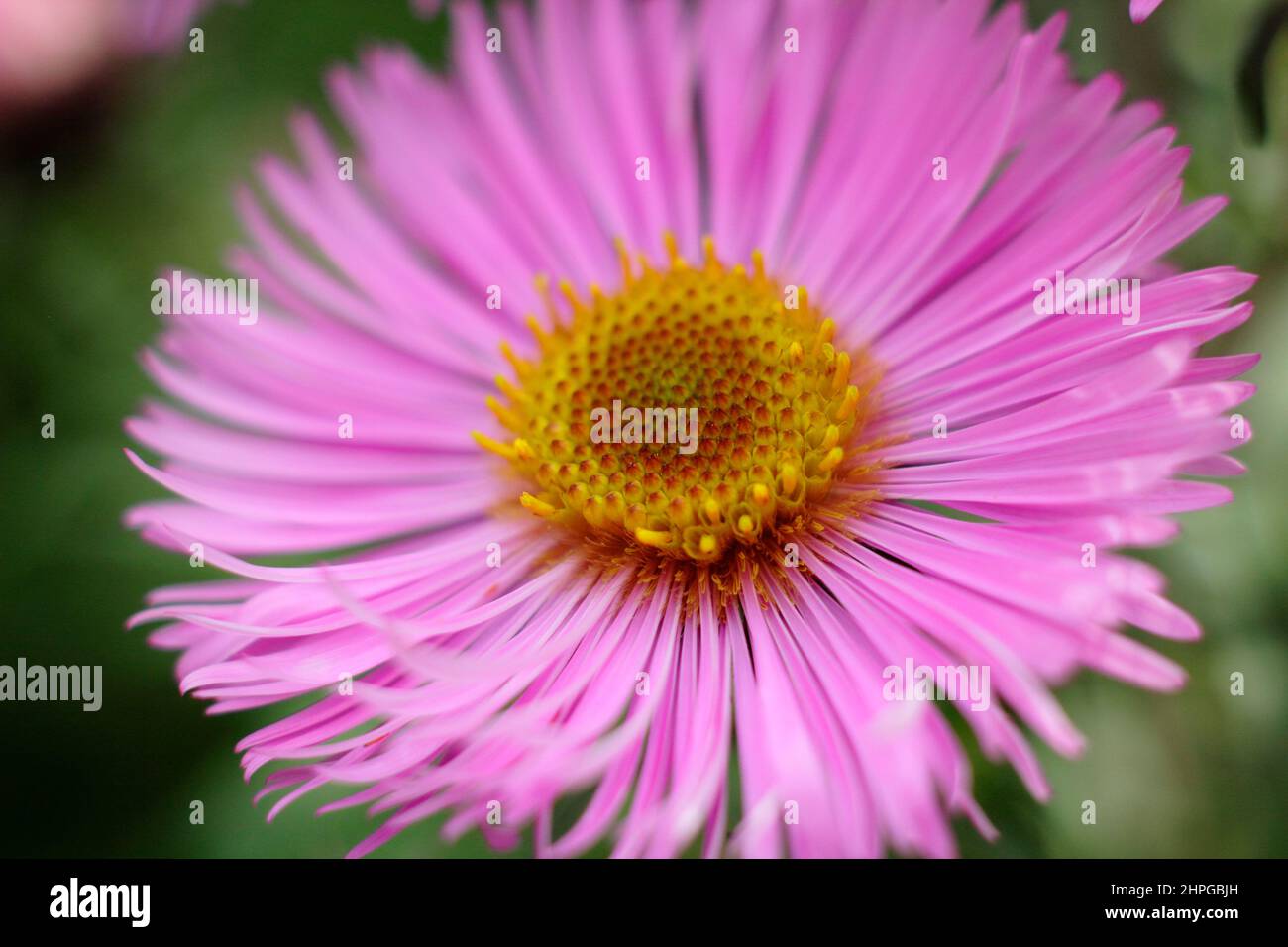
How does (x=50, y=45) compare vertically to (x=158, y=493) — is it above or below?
above

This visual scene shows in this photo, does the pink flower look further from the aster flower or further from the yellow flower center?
the yellow flower center

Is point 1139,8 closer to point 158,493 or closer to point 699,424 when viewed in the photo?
point 699,424

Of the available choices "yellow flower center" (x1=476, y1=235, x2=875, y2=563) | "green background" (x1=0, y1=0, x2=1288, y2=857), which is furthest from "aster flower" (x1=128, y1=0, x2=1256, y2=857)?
"green background" (x1=0, y1=0, x2=1288, y2=857)

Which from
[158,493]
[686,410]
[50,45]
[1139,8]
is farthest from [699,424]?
[50,45]

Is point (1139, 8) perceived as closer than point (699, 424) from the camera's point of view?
Yes

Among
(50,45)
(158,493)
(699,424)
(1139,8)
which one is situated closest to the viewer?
(1139,8)

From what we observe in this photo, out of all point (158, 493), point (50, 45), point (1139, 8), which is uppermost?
point (50, 45)

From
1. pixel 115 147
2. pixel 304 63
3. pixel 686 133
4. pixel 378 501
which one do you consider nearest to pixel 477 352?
pixel 378 501
